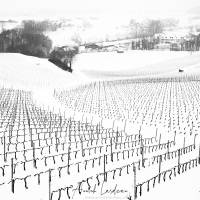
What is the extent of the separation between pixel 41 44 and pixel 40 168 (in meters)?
72.0

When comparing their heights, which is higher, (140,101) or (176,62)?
(176,62)

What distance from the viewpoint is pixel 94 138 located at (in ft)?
53.1

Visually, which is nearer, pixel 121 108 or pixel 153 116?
pixel 153 116

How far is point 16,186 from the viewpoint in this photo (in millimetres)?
8953

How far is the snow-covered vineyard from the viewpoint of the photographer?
359 inches

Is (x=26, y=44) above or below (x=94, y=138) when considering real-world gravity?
above

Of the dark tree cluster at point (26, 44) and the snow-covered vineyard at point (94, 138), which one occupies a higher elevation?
the dark tree cluster at point (26, 44)

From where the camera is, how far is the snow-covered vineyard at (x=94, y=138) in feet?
29.9

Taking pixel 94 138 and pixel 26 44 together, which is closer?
pixel 94 138

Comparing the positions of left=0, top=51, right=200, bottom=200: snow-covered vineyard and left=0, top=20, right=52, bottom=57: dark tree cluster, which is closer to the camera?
left=0, top=51, right=200, bottom=200: snow-covered vineyard

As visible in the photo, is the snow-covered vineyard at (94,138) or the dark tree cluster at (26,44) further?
the dark tree cluster at (26,44)

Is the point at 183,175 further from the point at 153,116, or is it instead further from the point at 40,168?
the point at 153,116

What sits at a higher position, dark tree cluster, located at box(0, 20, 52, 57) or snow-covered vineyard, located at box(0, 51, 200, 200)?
dark tree cluster, located at box(0, 20, 52, 57)

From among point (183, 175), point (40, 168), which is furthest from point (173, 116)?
point (40, 168)
